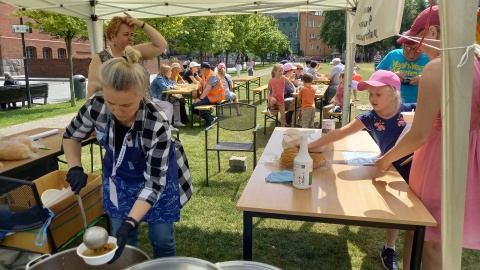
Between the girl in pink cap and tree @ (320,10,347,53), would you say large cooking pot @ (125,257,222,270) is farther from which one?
tree @ (320,10,347,53)

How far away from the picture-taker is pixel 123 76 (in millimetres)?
1418

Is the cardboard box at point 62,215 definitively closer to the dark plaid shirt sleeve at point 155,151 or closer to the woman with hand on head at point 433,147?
the dark plaid shirt sleeve at point 155,151

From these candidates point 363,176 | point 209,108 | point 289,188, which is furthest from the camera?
point 209,108

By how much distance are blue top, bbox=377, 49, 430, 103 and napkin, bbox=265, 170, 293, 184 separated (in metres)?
2.12

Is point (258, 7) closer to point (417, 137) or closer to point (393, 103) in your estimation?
point (393, 103)

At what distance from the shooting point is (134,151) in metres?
1.64

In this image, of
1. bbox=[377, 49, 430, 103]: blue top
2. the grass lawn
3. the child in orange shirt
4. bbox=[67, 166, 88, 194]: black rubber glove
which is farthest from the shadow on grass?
the child in orange shirt

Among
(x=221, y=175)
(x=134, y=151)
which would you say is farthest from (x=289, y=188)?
(x=221, y=175)

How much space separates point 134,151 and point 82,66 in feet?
76.9

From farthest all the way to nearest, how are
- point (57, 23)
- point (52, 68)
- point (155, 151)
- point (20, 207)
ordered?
point (52, 68), point (57, 23), point (20, 207), point (155, 151)

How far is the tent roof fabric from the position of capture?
4.49 metres

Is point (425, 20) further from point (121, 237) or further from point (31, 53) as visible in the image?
point (31, 53)

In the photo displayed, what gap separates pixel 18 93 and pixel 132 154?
34.2ft

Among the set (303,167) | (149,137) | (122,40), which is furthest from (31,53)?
(303,167)
